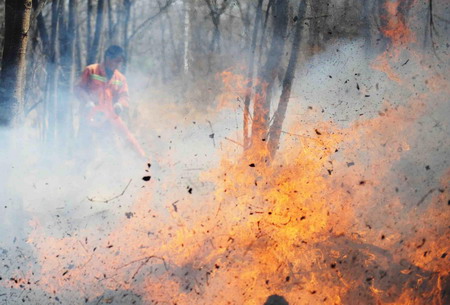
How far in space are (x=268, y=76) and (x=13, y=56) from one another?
364 cm

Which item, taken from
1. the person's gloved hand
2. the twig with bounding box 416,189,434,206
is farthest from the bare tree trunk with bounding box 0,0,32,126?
the twig with bounding box 416,189,434,206

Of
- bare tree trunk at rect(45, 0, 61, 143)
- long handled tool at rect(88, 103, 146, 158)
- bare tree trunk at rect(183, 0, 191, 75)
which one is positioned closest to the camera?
long handled tool at rect(88, 103, 146, 158)

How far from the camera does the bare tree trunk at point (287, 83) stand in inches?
253

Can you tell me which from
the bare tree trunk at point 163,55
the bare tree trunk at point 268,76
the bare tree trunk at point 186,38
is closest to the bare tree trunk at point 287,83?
the bare tree trunk at point 268,76

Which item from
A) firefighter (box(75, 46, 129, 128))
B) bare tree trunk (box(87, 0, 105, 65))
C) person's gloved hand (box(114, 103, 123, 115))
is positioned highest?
bare tree trunk (box(87, 0, 105, 65))

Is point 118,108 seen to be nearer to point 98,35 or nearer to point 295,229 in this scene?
point 295,229

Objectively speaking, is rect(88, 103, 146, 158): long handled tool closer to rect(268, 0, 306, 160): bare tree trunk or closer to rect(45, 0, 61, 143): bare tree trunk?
rect(268, 0, 306, 160): bare tree trunk

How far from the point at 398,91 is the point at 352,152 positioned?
1172 mm

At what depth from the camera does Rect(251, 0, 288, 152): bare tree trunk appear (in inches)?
261

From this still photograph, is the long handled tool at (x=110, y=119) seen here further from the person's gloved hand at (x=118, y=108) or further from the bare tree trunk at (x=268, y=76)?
the bare tree trunk at (x=268, y=76)

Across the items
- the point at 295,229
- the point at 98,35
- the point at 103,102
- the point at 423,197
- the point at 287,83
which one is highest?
the point at 98,35

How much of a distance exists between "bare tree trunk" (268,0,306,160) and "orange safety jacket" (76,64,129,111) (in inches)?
108

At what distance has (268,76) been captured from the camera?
6.89 m

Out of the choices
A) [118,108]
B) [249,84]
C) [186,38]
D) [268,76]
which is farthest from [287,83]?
[186,38]
